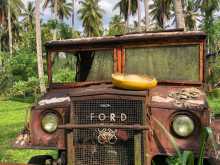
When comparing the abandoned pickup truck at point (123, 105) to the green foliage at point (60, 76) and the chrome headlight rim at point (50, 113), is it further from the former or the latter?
the green foliage at point (60, 76)

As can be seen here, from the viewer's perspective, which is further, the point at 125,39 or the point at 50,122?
the point at 125,39

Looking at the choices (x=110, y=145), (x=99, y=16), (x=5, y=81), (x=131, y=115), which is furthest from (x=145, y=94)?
(x=99, y=16)

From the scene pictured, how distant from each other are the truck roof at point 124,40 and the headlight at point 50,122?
1304 millimetres

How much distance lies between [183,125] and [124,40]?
1.64 m

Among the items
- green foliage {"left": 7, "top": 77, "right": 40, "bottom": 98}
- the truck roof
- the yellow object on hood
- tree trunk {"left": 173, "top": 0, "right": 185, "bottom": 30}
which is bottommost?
green foliage {"left": 7, "top": 77, "right": 40, "bottom": 98}

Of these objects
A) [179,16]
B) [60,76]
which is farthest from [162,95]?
[60,76]

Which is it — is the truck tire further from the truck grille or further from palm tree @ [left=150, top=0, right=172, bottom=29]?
palm tree @ [left=150, top=0, right=172, bottom=29]

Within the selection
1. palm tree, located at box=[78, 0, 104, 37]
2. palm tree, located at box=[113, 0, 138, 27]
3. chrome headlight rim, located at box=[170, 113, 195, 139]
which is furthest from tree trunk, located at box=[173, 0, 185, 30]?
palm tree, located at box=[78, 0, 104, 37]

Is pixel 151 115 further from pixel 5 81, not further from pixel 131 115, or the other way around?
pixel 5 81

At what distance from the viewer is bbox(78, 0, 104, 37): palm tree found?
234 feet

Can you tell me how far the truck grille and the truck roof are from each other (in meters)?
1.46

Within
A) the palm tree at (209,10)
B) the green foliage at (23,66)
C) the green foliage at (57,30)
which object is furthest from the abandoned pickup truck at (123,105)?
the green foliage at (57,30)

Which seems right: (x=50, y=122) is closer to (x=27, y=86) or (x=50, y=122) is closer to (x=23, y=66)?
(x=27, y=86)

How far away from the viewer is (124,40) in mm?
6230
